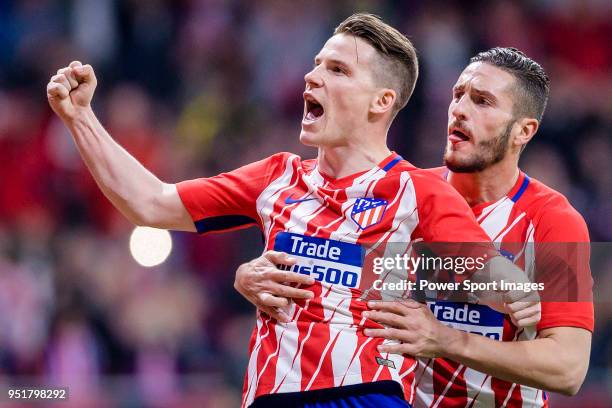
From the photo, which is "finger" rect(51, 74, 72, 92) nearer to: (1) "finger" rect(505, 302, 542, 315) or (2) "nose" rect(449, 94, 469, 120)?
(2) "nose" rect(449, 94, 469, 120)

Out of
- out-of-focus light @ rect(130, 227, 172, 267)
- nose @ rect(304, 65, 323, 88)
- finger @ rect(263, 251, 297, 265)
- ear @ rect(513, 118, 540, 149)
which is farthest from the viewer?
out-of-focus light @ rect(130, 227, 172, 267)

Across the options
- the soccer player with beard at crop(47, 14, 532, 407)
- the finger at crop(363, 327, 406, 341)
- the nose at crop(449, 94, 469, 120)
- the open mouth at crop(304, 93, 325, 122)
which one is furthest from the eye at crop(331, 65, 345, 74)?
the finger at crop(363, 327, 406, 341)

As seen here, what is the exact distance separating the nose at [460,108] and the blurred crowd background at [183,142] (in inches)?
80.0

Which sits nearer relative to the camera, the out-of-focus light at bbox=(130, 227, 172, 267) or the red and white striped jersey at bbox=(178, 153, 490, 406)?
the red and white striped jersey at bbox=(178, 153, 490, 406)

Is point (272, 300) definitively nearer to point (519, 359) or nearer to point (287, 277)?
point (287, 277)

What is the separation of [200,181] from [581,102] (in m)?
5.71

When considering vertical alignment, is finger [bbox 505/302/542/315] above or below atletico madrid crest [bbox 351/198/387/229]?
below

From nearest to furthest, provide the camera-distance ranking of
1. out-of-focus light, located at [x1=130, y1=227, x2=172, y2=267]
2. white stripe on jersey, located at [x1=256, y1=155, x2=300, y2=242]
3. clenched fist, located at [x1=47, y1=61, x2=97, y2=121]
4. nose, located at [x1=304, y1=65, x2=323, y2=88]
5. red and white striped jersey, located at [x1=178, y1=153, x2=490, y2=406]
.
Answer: red and white striped jersey, located at [x1=178, y1=153, x2=490, y2=406], clenched fist, located at [x1=47, y1=61, x2=97, y2=121], white stripe on jersey, located at [x1=256, y1=155, x2=300, y2=242], nose, located at [x1=304, y1=65, x2=323, y2=88], out-of-focus light, located at [x1=130, y1=227, x2=172, y2=267]

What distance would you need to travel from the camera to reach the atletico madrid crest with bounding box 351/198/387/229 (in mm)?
3490

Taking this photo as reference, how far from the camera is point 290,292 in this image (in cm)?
340

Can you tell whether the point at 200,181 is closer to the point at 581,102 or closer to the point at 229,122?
the point at 229,122

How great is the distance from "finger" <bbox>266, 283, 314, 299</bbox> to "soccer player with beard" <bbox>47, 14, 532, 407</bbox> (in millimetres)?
38

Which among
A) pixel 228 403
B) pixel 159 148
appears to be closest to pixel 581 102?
pixel 159 148

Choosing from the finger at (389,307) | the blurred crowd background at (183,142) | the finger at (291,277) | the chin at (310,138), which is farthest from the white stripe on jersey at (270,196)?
the blurred crowd background at (183,142)
